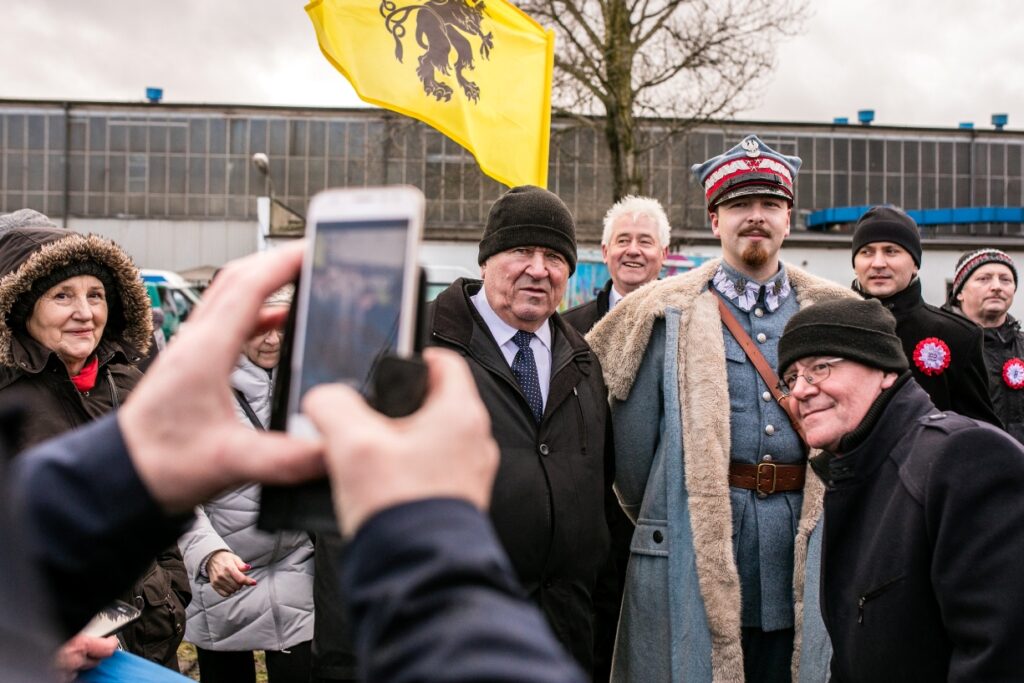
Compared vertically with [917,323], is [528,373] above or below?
below

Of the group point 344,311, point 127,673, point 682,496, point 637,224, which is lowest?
point 127,673

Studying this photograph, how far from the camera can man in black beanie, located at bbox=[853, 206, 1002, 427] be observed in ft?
14.4

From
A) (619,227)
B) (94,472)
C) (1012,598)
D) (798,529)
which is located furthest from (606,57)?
(94,472)

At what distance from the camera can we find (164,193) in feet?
101

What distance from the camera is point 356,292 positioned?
955 millimetres

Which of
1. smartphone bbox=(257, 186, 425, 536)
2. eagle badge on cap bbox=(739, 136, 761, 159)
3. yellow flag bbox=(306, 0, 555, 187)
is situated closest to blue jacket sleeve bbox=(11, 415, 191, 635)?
smartphone bbox=(257, 186, 425, 536)

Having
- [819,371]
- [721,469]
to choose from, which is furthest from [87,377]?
[819,371]

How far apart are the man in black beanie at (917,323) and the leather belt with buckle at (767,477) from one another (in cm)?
148

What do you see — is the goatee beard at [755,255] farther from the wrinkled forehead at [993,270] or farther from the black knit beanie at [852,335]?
the wrinkled forehead at [993,270]

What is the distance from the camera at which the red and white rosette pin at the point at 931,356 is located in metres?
4.41

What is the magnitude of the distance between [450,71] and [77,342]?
2.03 m

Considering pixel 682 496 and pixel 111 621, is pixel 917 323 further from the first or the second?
pixel 111 621

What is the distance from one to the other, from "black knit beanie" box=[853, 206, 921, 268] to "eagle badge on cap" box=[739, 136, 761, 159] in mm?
1330

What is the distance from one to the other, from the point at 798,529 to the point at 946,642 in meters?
1.08
